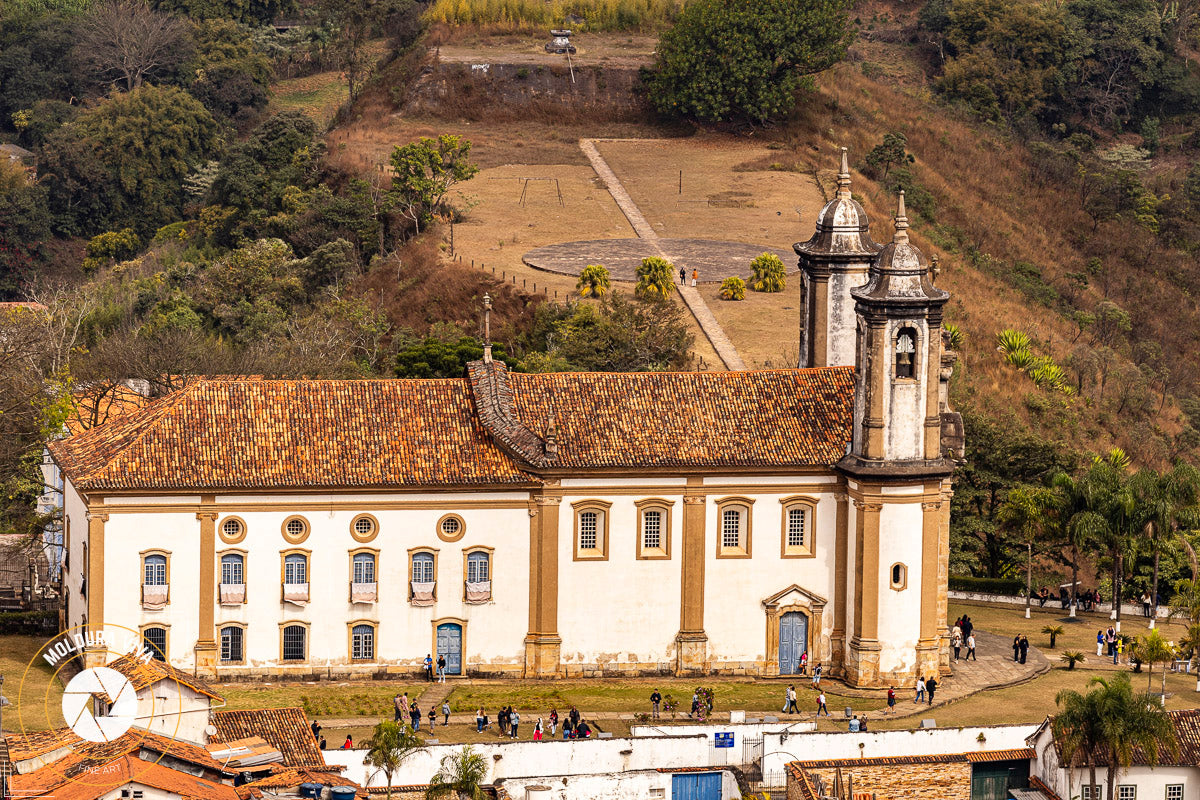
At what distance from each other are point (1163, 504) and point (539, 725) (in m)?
23.9

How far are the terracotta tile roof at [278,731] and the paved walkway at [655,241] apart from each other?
136 feet

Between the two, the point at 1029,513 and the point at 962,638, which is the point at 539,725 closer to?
the point at 962,638

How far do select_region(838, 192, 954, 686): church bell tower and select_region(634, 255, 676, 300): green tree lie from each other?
123ft

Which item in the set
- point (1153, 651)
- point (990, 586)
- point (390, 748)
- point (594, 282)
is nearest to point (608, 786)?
point (390, 748)

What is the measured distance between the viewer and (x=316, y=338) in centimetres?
9750

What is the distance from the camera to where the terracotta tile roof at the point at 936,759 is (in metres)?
57.5

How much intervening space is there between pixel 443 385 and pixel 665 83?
73085mm

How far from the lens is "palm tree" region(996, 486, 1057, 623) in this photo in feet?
247

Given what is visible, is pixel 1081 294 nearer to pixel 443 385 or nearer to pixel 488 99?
pixel 488 99

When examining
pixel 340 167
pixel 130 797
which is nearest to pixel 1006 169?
pixel 340 167

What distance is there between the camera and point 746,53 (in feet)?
429

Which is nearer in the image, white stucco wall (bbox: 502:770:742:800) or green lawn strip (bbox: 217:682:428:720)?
white stucco wall (bbox: 502:770:742:800)

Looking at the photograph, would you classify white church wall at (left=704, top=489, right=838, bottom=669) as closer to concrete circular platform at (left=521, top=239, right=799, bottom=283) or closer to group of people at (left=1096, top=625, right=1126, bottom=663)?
group of people at (left=1096, top=625, right=1126, bottom=663)

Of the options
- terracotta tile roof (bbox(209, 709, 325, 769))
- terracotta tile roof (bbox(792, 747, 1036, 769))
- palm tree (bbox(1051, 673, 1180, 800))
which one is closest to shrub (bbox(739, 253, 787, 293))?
terracotta tile roof (bbox(792, 747, 1036, 769))
